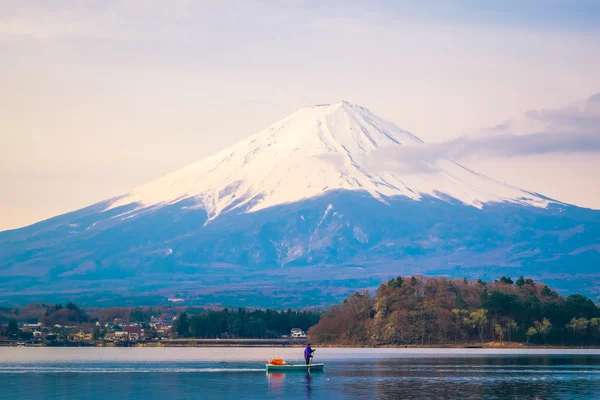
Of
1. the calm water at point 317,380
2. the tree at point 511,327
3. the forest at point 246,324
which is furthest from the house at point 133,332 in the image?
the calm water at point 317,380

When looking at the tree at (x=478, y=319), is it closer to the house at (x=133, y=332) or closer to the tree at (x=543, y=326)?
the tree at (x=543, y=326)

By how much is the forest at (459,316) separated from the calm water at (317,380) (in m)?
40.2

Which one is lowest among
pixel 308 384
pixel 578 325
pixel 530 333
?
pixel 308 384

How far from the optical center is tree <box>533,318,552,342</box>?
132000 millimetres

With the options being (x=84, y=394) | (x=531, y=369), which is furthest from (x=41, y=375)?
(x=531, y=369)

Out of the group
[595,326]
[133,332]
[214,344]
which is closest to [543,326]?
[595,326]

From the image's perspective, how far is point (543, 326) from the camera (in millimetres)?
132250

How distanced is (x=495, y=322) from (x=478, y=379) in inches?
2629

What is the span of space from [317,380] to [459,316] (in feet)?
226

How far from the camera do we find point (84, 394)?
5966cm

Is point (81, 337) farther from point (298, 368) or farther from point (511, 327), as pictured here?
point (298, 368)

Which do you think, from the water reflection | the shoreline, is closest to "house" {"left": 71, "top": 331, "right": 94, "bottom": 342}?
the shoreline

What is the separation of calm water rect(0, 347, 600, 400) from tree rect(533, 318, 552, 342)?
38.8 meters

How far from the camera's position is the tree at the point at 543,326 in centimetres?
13200
